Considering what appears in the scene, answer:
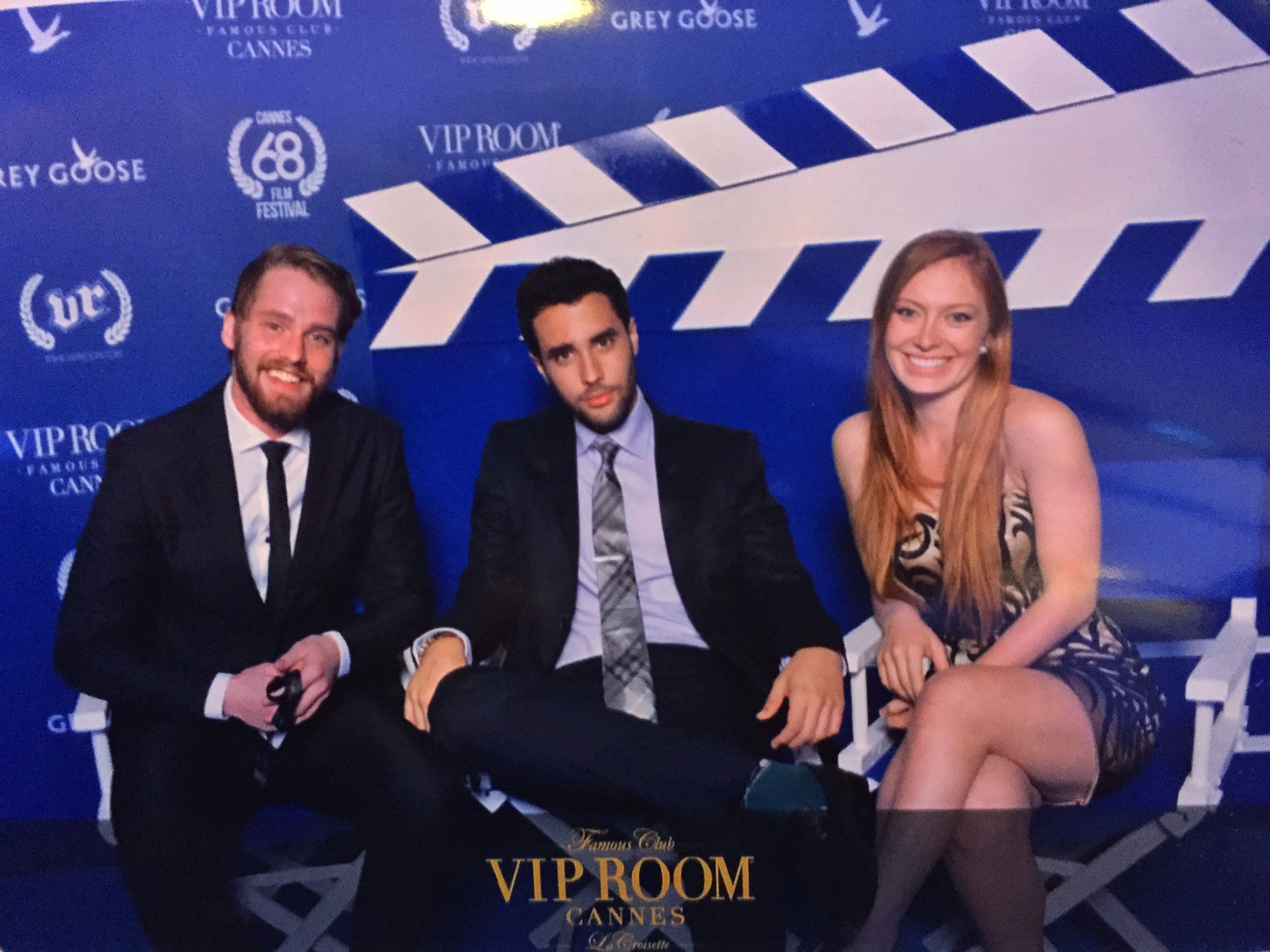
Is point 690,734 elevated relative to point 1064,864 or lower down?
elevated

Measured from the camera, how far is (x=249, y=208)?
1.75 meters

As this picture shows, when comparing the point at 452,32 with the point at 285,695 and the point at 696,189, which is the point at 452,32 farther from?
the point at 285,695

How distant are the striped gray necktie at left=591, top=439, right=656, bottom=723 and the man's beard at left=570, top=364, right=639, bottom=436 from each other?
0.03 meters

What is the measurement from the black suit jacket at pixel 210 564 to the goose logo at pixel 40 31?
75cm

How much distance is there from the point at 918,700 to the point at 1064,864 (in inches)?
19.5

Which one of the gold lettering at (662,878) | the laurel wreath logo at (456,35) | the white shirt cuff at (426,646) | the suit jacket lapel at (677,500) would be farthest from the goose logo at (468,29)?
the gold lettering at (662,878)

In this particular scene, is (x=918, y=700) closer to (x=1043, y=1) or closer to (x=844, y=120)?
(x=844, y=120)

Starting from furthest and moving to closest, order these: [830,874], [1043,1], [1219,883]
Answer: [1219,883] < [830,874] < [1043,1]

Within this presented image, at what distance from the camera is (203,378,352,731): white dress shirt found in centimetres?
180

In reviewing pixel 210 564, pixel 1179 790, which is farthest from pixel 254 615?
pixel 1179 790

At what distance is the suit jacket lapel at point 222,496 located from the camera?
1.80m

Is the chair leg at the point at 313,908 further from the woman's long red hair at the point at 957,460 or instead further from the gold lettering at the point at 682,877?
the woman's long red hair at the point at 957,460

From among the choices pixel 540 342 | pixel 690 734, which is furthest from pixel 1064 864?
pixel 540 342

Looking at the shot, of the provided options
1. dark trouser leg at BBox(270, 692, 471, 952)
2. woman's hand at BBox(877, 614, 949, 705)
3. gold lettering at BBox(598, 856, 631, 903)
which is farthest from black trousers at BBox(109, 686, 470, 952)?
woman's hand at BBox(877, 614, 949, 705)
